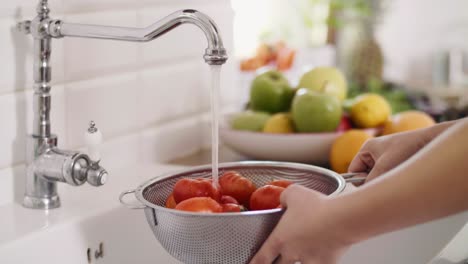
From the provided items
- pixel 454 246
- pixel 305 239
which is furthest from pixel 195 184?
pixel 454 246

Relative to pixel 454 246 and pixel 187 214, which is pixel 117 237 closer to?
pixel 187 214

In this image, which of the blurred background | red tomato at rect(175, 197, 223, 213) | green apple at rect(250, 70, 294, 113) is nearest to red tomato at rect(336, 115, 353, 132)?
green apple at rect(250, 70, 294, 113)

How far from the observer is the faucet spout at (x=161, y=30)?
1.07m

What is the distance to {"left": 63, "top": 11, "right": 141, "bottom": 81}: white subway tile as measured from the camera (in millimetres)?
1351

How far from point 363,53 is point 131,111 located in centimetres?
190

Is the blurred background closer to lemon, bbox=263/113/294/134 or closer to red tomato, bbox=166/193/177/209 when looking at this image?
lemon, bbox=263/113/294/134

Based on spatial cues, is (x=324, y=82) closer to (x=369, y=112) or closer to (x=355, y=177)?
(x=369, y=112)

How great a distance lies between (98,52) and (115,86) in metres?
0.08

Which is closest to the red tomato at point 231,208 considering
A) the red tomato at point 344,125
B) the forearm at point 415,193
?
the forearm at point 415,193

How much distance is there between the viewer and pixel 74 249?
1.20 metres

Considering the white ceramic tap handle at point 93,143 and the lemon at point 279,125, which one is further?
the lemon at point 279,125

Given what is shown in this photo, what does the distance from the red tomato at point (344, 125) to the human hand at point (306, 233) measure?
2.25ft

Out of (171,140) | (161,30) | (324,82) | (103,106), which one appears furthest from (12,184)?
(324,82)

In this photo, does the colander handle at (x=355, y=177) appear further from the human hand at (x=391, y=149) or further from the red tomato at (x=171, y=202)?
the red tomato at (x=171, y=202)
